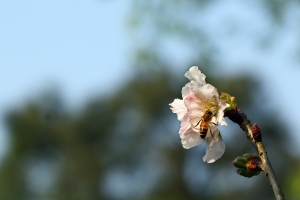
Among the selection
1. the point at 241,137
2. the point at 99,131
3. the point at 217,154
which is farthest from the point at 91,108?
the point at 217,154

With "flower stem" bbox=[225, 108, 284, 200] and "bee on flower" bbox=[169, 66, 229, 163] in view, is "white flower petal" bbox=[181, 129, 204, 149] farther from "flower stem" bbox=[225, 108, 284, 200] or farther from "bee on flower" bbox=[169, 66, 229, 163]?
"flower stem" bbox=[225, 108, 284, 200]

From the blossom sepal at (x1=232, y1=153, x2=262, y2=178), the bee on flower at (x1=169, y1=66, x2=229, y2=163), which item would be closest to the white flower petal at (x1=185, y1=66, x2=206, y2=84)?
the bee on flower at (x1=169, y1=66, x2=229, y2=163)

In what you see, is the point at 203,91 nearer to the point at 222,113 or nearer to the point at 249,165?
the point at 222,113

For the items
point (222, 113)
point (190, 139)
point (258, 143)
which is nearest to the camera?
point (258, 143)

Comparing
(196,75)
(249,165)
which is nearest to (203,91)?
(196,75)

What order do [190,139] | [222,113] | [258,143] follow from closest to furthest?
[258,143] → [222,113] → [190,139]

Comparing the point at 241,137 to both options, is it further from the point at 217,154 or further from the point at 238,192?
the point at 217,154

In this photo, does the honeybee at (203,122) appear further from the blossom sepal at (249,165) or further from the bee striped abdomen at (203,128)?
the blossom sepal at (249,165)

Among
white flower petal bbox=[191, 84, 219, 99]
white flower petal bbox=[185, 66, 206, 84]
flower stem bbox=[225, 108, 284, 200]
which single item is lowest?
flower stem bbox=[225, 108, 284, 200]
